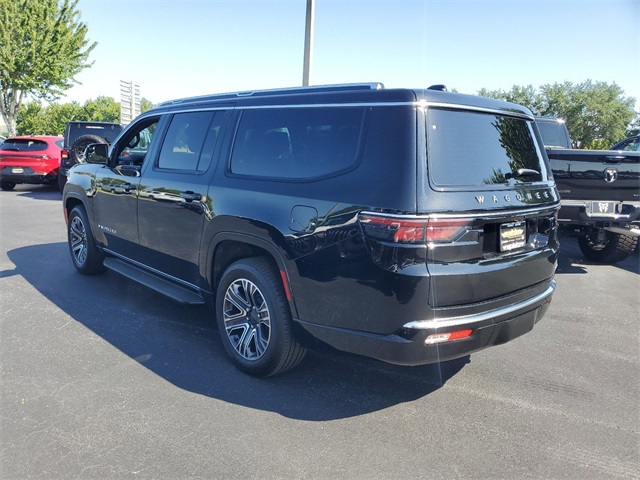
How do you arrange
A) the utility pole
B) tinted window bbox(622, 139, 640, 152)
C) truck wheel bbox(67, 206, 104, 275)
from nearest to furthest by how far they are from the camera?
truck wheel bbox(67, 206, 104, 275) < tinted window bbox(622, 139, 640, 152) < the utility pole

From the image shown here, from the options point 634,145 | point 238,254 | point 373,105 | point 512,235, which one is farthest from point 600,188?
point 238,254

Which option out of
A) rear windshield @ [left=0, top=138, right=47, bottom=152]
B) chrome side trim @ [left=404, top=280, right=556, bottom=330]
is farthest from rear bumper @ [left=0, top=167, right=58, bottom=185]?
chrome side trim @ [left=404, top=280, right=556, bottom=330]

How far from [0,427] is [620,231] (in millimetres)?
6714

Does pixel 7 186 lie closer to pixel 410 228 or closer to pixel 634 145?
pixel 410 228

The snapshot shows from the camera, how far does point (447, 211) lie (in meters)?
2.62

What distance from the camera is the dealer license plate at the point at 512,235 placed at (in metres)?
2.92

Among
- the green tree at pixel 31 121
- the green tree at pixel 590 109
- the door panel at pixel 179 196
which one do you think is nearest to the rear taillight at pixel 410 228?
the door panel at pixel 179 196

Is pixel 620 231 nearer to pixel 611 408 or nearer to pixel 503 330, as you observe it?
pixel 611 408

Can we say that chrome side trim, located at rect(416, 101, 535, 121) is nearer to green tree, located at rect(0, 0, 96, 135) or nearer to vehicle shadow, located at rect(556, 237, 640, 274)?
vehicle shadow, located at rect(556, 237, 640, 274)

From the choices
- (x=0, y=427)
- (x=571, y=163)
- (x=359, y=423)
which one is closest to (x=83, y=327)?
(x=0, y=427)

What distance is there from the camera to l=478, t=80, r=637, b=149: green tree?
4372 centimetres

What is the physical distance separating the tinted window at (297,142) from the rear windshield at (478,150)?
0.46m

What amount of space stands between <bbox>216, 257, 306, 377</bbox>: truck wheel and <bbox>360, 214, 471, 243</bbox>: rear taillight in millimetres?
868

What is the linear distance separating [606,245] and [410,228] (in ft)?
20.6
